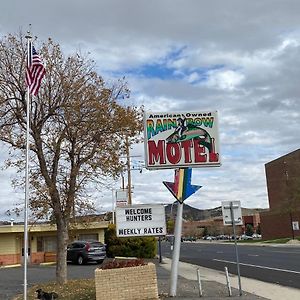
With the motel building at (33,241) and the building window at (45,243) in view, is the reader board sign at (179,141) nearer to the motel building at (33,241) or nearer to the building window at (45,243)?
the motel building at (33,241)

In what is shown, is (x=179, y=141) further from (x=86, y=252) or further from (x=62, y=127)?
(x=86, y=252)

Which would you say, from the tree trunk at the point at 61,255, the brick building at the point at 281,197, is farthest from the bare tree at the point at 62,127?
the brick building at the point at 281,197

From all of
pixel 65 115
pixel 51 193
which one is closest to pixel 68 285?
pixel 51 193

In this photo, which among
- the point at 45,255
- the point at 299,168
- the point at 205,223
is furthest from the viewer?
the point at 205,223

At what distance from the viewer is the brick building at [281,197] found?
84400mm

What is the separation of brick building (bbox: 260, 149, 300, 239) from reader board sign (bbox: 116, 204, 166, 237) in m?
A: 65.3

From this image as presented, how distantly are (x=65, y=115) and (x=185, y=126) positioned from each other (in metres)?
4.43

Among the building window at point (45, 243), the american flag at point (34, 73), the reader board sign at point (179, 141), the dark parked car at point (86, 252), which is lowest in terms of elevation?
the dark parked car at point (86, 252)

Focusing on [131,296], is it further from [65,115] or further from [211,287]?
[65,115]

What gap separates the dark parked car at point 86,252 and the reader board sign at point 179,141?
19499 mm

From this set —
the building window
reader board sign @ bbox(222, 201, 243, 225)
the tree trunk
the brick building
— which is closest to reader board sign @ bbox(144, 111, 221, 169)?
reader board sign @ bbox(222, 201, 243, 225)

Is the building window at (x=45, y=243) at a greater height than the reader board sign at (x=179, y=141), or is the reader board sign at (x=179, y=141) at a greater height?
the reader board sign at (x=179, y=141)

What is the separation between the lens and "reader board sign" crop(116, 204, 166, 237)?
15734 millimetres

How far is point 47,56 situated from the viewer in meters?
18.9
